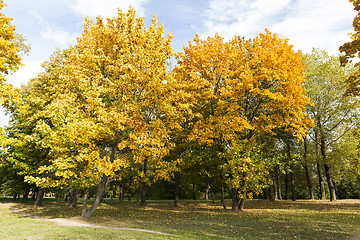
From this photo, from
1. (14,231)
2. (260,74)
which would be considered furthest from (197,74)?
(14,231)

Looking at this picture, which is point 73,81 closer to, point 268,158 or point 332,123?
point 268,158

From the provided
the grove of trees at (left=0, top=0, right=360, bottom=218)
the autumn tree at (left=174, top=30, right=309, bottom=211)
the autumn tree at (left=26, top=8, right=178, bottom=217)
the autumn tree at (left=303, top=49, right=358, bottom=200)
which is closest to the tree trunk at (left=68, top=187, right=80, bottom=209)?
the grove of trees at (left=0, top=0, right=360, bottom=218)

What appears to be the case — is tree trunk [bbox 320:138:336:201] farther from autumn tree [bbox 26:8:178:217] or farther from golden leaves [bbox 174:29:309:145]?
autumn tree [bbox 26:8:178:217]

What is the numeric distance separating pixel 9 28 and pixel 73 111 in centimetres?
742

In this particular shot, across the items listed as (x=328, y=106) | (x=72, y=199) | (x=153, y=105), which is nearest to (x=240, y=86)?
(x=153, y=105)

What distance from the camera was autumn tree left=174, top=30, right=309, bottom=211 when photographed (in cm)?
1917

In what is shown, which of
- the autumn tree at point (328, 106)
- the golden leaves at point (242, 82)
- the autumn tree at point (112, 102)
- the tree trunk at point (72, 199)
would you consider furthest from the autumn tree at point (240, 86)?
the tree trunk at point (72, 199)

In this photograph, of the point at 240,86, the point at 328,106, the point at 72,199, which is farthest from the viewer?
the point at 328,106

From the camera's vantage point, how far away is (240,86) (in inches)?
771

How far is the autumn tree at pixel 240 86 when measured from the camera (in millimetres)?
19172

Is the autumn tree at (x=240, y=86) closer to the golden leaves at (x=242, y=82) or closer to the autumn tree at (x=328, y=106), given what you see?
the golden leaves at (x=242, y=82)

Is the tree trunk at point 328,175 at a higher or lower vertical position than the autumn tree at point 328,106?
lower

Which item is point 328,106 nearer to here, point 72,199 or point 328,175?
point 328,175

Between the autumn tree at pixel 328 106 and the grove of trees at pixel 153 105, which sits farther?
the autumn tree at pixel 328 106
